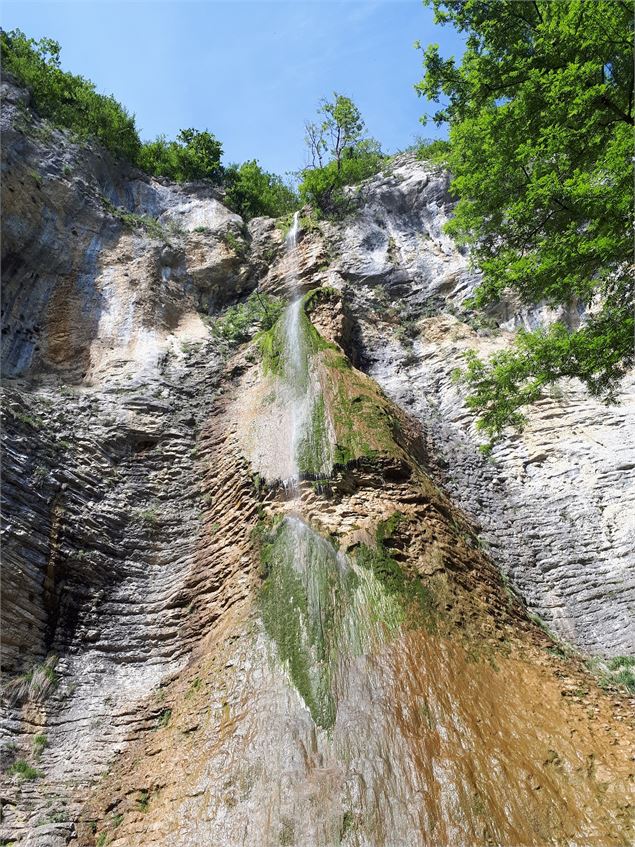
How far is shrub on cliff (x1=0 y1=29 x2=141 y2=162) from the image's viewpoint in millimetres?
18656

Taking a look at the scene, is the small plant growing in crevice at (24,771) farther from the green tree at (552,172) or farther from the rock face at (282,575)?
the green tree at (552,172)

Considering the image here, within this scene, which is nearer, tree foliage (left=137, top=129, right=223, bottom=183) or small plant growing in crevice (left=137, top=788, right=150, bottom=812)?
small plant growing in crevice (left=137, top=788, right=150, bottom=812)

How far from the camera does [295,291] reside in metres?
17.2

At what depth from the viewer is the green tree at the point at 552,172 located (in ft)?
20.8

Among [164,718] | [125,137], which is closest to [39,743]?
[164,718]

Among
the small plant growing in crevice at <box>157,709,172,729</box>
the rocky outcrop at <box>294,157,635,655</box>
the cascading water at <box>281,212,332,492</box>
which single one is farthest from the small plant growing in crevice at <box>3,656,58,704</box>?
the rocky outcrop at <box>294,157,635,655</box>

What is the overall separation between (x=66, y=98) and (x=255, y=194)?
265 inches

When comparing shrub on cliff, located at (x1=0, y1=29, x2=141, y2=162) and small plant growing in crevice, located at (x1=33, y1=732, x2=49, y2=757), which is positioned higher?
shrub on cliff, located at (x1=0, y1=29, x2=141, y2=162)

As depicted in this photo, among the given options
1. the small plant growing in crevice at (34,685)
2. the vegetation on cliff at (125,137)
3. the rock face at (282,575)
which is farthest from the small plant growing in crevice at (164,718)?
the vegetation on cliff at (125,137)

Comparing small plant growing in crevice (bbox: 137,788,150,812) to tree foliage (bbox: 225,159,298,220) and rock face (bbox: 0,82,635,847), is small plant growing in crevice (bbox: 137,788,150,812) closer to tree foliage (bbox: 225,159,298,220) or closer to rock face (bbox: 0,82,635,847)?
rock face (bbox: 0,82,635,847)

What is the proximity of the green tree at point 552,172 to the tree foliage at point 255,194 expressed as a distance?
14.5 m

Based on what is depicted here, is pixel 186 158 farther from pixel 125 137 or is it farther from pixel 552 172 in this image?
pixel 552 172

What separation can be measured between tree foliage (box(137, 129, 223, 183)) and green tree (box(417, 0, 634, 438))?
15441 millimetres

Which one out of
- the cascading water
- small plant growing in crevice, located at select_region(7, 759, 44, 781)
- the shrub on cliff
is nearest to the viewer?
small plant growing in crevice, located at select_region(7, 759, 44, 781)
